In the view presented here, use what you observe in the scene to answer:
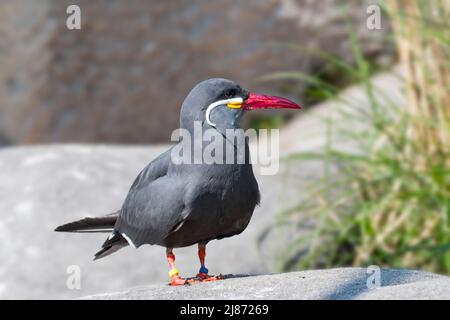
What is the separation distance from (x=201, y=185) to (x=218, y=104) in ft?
0.96

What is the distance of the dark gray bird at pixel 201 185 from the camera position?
3141mm

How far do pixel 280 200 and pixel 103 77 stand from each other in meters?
2.60

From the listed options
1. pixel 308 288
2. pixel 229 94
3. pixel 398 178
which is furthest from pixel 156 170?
pixel 398 178

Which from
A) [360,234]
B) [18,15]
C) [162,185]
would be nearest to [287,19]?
[18,15]

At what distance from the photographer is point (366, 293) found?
326 centimetres

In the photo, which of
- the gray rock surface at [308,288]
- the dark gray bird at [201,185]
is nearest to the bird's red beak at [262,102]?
the dark gray bird at [201,185]

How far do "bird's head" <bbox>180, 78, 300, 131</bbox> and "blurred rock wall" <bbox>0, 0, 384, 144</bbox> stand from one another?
15.3ft

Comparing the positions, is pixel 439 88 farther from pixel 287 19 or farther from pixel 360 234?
pixel 287 19

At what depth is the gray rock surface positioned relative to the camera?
10.6ft

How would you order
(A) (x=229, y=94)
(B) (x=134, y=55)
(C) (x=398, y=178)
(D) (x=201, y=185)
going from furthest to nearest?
1. (B) (x=134, y=55)
2. (C) (x=398, y=178)
3. (A) (x=229, y=94)
4. (D) (x=201, y=185)

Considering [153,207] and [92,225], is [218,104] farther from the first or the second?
[92,225]

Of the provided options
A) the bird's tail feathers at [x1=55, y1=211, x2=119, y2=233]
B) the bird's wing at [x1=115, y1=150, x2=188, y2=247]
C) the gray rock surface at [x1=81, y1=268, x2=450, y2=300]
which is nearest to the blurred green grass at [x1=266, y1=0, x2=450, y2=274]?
the gray rock surface at [x1=81, y1=268, x2=450, y2=300]

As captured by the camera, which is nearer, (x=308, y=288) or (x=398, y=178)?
(x=308, y=288)

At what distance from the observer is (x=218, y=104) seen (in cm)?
323
